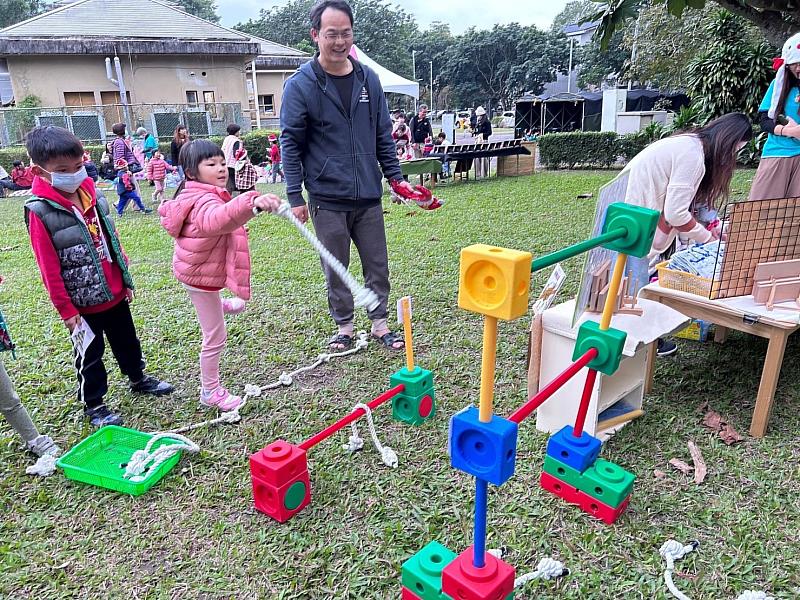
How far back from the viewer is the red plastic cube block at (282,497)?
2.34 meters

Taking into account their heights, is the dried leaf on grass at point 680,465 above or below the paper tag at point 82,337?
below

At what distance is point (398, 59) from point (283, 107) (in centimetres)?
6123

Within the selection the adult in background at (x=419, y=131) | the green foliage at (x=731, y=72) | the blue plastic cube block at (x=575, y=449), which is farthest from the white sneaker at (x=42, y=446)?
the adult in background at (x=419, y=131)

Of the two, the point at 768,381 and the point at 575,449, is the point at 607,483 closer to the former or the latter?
the point at 575,449

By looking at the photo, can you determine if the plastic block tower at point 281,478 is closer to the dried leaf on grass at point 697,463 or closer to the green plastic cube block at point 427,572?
the green plastic cube block at point 427,572

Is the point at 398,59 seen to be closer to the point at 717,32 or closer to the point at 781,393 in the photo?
the point at 717,32

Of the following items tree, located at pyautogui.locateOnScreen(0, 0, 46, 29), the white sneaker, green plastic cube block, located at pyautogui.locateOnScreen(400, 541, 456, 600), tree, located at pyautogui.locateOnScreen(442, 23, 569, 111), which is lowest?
the white sneaker

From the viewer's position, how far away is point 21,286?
572 cm

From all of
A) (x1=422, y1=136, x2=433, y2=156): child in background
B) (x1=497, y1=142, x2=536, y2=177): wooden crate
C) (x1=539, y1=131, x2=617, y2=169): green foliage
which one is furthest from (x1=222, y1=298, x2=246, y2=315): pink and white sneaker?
(x1=422, y1=136, x2=433, y2=156): child in background

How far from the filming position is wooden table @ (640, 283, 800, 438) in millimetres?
2645

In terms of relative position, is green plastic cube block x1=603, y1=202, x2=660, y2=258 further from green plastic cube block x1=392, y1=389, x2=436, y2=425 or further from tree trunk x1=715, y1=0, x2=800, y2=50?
tree trunk x1=715, y1=0, x2=800, y2=50

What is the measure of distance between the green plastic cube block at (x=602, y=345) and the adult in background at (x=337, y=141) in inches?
76.4

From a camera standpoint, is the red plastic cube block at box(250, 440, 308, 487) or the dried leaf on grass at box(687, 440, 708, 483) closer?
the red plastic cube block at box(250, 440, 308, 487)

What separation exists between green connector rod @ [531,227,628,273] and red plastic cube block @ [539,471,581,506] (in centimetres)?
116
